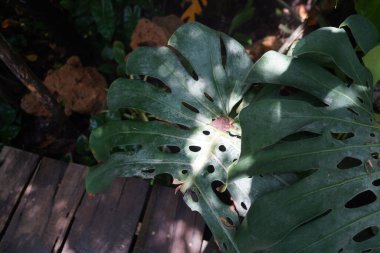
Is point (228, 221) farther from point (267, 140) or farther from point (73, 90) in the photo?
point (73, 90)

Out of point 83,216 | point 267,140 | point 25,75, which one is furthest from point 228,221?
point 25,75

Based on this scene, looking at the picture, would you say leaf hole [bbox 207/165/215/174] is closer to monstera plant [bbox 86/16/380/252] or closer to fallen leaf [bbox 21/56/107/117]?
monstera plant [bbox 86/16/380/252]

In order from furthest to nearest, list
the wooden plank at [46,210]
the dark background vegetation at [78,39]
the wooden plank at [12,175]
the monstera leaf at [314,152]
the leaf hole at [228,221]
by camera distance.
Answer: the dark background vegetation at [78,39] → the wooden plank at [12,175] → the wooden plank at [46,210] → the leaf hole at [228,221] → the monstera leaf at [314,152]

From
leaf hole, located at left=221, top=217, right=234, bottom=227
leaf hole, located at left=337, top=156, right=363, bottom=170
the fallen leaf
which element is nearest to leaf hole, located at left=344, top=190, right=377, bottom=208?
leaf hole, located at left=337, top=156, right=363, bottom=170

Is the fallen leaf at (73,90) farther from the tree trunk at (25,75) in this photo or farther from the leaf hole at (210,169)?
the leaf hole at (210,169)

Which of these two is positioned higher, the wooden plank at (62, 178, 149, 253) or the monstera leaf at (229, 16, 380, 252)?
the monstera leaf at (229, 16, 380, 252)

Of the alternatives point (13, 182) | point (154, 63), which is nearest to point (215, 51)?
point (154, 63)

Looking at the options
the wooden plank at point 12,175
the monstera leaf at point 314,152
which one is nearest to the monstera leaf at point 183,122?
the monstera leaf at point 314,152
